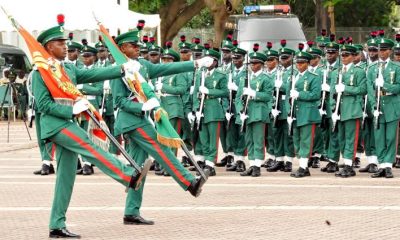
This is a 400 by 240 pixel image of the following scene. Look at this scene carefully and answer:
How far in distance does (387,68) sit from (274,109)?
2235mm

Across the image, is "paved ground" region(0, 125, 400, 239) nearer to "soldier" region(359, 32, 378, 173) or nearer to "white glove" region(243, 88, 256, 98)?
"soldier" region(359, 32, 378, 173)

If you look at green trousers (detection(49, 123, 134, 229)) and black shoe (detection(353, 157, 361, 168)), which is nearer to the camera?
green trousers (detection(49, 123, 134, 229))

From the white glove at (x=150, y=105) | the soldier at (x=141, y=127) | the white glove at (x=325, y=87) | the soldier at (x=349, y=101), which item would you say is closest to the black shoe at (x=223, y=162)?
the white glove at (x=325, y=87)

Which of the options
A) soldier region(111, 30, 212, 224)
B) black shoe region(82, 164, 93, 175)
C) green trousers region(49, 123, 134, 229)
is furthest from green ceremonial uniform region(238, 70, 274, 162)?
green trousers region(49, 123, 134, 229)

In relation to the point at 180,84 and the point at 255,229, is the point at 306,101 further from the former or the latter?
the point at 255,229

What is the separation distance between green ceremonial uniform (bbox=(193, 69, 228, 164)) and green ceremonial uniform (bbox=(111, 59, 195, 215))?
220 inches

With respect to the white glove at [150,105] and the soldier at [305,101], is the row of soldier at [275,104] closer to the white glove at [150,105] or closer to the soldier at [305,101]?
the soldier at [305,101]

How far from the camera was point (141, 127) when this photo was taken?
524 inches

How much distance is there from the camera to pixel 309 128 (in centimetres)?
1894

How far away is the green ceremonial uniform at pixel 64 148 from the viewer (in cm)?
1211

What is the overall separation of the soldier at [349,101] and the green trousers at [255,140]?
113 cm

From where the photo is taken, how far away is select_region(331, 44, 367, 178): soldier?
18359mm

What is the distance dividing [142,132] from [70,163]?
1.26 metres

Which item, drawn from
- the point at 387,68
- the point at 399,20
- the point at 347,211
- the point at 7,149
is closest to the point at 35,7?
the point at 7,149
